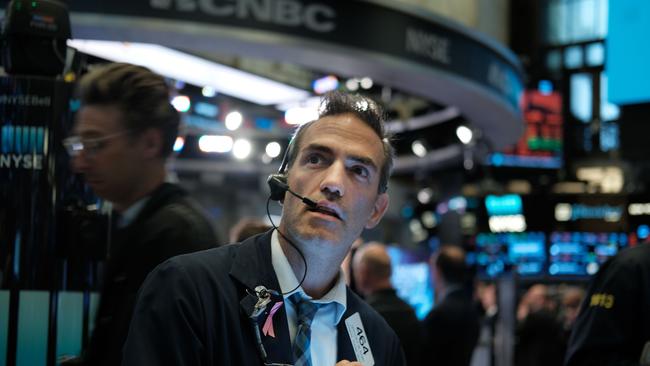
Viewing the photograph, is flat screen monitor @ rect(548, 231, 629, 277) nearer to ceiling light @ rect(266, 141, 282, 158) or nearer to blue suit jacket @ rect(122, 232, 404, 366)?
ceiling light @ rect(266, 141, 282, 158)

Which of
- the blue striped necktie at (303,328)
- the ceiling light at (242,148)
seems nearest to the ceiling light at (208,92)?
the ceiling light at (242,148)

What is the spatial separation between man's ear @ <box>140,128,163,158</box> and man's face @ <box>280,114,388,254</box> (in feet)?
1.55

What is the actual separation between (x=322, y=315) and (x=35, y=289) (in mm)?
886

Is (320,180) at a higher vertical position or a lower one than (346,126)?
lower

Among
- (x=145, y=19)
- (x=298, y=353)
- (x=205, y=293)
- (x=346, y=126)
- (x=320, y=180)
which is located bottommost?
(x=298, y=353)

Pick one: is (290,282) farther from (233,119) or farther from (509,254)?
(509,254)

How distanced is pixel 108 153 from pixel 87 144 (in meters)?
0.07

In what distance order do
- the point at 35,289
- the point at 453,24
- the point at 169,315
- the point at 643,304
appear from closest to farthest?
1. the point at 169,315
2. the point at 35,289
3. the point at 643,304
4. the point at 453,24

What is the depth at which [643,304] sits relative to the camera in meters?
2.87

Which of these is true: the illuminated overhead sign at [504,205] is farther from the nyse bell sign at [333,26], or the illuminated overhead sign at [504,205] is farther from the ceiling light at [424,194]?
the nyse bell sign at [333,26]

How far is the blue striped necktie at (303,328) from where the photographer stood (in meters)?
1.93

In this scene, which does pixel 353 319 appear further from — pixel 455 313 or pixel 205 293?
pixel 455 313

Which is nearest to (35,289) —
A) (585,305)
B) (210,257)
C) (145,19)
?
(210,257)

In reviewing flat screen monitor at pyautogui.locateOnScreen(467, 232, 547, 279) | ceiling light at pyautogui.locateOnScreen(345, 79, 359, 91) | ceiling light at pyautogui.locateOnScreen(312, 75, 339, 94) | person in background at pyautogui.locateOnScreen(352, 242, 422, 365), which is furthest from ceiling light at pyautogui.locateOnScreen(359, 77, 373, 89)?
flat screen monitor at pyautogui.locateOnScreen(467, 232, 547, 279)
